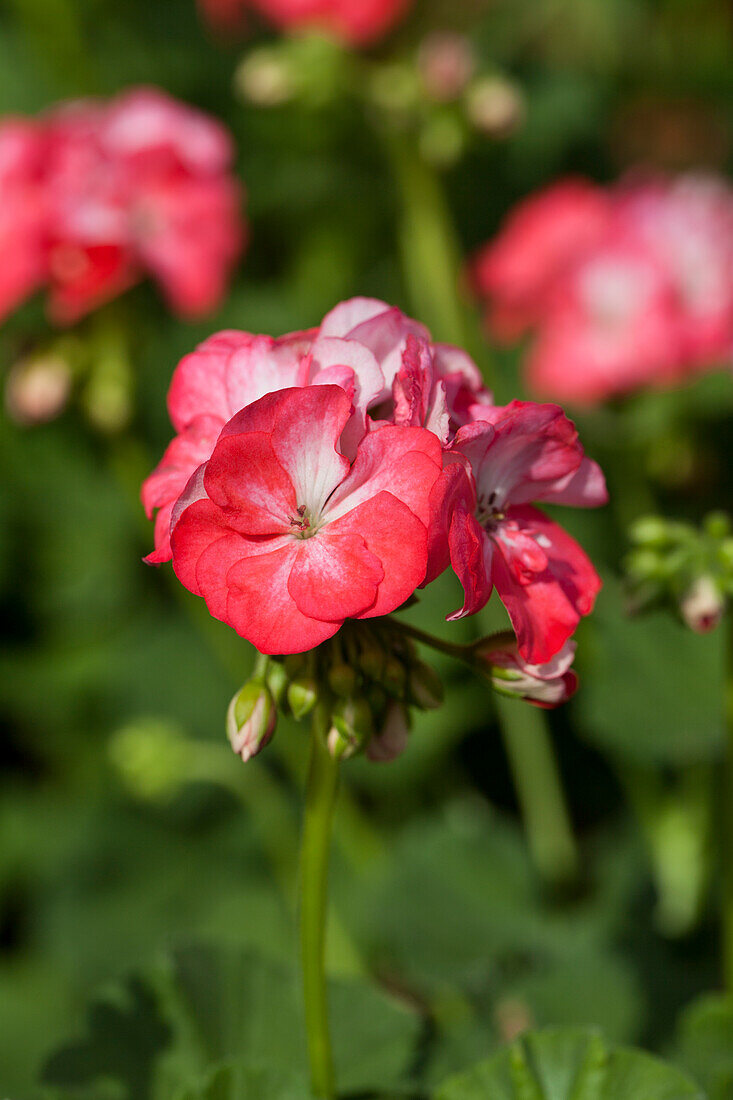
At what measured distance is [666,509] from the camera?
2.39m

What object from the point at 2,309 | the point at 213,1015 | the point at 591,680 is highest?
the point at 2,309

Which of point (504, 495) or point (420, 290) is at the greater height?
point (504, 495)

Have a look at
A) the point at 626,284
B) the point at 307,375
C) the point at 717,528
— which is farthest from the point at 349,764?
the point at 307,375

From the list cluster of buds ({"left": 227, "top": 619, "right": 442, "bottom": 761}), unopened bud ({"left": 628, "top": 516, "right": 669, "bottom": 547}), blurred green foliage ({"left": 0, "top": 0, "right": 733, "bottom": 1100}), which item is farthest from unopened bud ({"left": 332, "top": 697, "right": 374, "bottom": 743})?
unopened bud ({"left": 628, "top": 516, "right": 669, "bottom": 547})

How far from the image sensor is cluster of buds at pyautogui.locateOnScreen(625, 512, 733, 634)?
1.09m

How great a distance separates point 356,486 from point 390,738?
0.72 feet

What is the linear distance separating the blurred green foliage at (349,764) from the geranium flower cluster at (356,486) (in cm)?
46

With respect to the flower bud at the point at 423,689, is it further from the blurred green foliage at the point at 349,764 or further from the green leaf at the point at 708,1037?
the green leaf at the point at 708,1037

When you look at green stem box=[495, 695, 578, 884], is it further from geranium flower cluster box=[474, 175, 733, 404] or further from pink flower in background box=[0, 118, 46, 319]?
pink flower in background box=[0, 118, 46, 319]

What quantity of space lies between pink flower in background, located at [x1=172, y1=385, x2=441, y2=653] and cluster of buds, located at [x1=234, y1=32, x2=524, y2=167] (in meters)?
1.41

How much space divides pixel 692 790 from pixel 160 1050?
1.06 meters

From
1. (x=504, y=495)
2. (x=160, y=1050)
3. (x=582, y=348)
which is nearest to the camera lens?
(x=504, y=495)

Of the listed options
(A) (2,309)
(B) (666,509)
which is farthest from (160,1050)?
(B) (666,509)

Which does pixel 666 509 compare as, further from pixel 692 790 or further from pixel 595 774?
pixel 692 790
